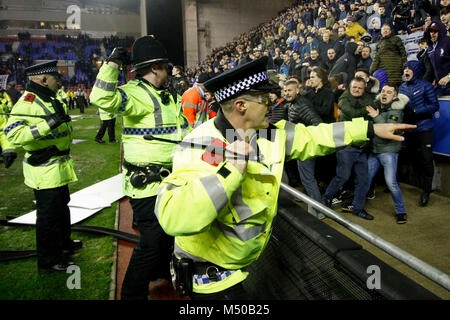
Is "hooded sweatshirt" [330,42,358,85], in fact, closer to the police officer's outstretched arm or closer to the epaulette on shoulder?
the police officer's outstretched arm

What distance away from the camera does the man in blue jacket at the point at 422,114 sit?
14.3ft

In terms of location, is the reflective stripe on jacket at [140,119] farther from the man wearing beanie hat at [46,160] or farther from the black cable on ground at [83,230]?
the black cable on ground at [83,230]

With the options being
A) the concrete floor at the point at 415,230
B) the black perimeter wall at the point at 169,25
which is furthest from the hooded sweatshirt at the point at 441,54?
the black perimeter wall at the point at 169,25

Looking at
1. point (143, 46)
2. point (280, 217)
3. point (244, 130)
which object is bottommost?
point (280, 217)

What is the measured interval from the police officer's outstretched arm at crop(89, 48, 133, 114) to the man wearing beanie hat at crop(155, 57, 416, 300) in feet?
3.82

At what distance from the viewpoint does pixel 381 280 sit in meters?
1.33

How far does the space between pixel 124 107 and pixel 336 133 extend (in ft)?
5.60

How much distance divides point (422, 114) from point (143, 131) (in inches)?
155

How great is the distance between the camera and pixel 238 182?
123 cm

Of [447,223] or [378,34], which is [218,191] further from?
[378,34]

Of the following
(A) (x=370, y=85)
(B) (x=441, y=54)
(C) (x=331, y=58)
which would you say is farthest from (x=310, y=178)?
(C) (x=331, y=58)

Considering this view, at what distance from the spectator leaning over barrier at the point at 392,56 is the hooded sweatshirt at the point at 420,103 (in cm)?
193

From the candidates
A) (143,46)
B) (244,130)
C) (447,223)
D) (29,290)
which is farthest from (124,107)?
(447,223)

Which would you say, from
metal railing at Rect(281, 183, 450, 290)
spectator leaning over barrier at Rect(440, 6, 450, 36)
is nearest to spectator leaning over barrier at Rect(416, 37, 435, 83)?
spectator leaning over barrier at Rect(440, 6, 450, 36)
